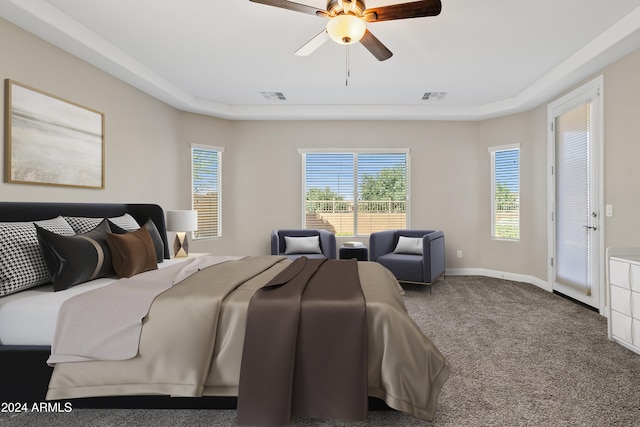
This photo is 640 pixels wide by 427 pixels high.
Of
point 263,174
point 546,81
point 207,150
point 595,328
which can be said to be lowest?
point 595,328

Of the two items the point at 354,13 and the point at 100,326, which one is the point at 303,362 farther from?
the point at 354,13

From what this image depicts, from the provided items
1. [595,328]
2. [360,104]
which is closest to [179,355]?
[595,328]

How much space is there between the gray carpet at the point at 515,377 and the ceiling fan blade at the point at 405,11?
2.56 meters

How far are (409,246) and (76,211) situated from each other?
4.24m

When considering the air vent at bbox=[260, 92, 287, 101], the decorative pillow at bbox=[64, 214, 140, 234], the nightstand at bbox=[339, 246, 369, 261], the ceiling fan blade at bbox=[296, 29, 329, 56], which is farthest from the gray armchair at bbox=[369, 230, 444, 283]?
the decorative pillow at bbox=[64, 214, 140, 234]

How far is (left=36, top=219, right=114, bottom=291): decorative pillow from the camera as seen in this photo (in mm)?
2191

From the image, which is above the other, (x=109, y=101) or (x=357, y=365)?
(x=109, y=101)

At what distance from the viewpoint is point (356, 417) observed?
1.68 metres

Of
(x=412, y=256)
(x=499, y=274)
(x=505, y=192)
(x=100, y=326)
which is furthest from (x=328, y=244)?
(x=100, y=326)

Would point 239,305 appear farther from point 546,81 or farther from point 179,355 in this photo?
point 546,81

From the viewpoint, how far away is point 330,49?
3.71 meters

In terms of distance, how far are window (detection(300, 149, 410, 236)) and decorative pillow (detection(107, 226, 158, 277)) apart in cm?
343

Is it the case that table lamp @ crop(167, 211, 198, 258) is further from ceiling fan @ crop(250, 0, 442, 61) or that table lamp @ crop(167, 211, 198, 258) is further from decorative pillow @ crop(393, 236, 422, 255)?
decorative pillow @ crop(393, 236, 422, 255)

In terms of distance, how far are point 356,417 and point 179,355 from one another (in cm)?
95
